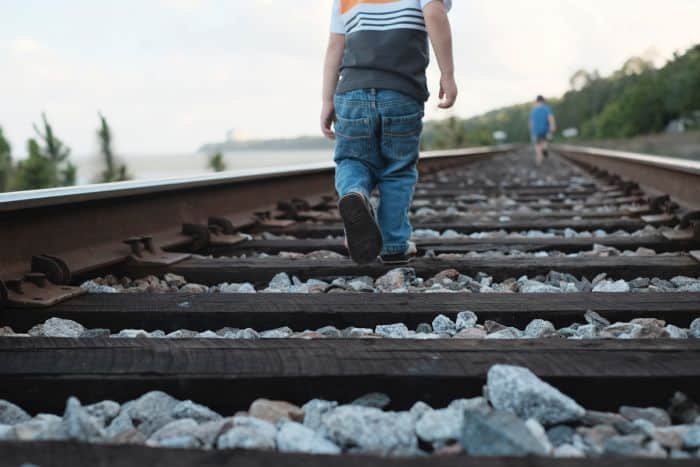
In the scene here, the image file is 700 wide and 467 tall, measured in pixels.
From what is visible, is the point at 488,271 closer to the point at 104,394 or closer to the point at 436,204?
the point at 104,394

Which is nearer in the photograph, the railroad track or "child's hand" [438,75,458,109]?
the railroad track

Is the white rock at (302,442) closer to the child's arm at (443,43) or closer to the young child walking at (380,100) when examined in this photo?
the young child walking at (380,100)

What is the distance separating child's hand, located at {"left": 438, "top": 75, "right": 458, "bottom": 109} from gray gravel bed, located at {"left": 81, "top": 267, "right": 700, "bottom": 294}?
59cm

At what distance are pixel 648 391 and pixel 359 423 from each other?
1.87 feet

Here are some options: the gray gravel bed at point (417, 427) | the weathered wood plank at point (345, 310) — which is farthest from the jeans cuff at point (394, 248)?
the gray gravel bed at point (417, 427)

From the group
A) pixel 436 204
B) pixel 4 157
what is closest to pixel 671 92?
pixel 4 157

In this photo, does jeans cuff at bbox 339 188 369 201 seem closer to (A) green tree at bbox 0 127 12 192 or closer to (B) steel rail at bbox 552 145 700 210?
(B) steel rail at bbox 552 145 700 210

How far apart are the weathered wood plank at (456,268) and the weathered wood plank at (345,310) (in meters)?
0.53

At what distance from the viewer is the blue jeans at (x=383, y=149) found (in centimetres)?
288

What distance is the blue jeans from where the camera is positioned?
2.88 meters

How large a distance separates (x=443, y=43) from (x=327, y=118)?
61 centimetres

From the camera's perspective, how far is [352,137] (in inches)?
116

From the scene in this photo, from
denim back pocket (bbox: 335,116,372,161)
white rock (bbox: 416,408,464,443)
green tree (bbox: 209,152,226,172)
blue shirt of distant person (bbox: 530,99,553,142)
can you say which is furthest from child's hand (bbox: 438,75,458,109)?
green tree (bbox: 209,152,226,172)

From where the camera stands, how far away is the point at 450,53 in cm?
277
